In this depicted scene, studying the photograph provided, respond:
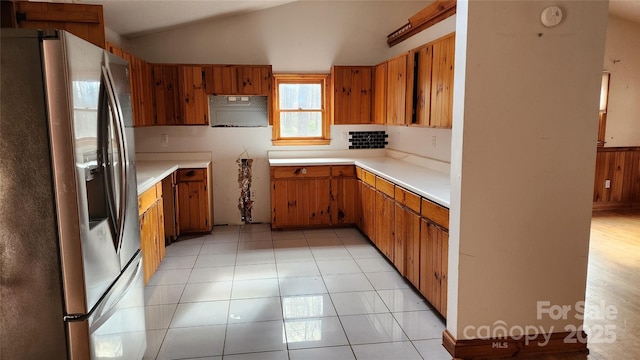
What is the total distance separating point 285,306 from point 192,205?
7.39 ft

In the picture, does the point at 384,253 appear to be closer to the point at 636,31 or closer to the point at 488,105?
the point at 488,105

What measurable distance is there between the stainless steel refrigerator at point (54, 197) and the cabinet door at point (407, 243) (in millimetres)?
2068

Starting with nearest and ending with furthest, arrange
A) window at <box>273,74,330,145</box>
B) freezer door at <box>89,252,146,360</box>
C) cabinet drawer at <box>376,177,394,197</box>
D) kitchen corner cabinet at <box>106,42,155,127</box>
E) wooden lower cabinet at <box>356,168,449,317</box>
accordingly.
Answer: freezer door at <box>89,252,146,360</box>, wooden lower cabinet at <box>356,168,449,317</box>, cabinet drawer at <box>376,177,394,197</box>, kitchen corner cabinet at <box>106,42,155,127</box>, window at <box>273,74,330,145</box>

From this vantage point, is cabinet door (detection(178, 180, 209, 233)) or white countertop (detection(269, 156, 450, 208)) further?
cabinet door (detection(178, 180, 209, 233))

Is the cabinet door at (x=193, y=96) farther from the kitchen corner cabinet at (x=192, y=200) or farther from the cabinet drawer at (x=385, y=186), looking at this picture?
the cabinet drawer at (x=385, y=186)

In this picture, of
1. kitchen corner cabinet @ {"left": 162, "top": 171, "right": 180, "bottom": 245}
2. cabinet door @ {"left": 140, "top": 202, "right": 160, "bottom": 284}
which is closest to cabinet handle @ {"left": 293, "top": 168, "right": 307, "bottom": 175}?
kitchen corner cabinet @ {"left": 162, "top": 171, "right": 180, "bottom": 245}

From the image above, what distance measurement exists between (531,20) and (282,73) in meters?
3.46

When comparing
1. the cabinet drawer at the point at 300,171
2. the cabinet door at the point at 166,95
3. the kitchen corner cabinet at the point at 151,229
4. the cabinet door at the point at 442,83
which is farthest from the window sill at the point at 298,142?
the cabinet door at the point at 442,83

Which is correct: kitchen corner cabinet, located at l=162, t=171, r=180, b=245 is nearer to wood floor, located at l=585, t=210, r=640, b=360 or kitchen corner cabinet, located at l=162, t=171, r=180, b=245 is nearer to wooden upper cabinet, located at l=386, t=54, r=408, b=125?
wooden upper cabinet, located at l=386, t=54, r=408, b=125

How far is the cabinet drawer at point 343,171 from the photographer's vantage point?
500 cm

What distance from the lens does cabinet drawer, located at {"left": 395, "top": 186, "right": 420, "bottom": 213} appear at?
3084mm

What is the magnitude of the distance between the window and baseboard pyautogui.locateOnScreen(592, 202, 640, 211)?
12.5 ft

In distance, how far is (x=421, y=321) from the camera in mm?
2779

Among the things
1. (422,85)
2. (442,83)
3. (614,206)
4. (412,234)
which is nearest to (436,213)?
(412,234)
